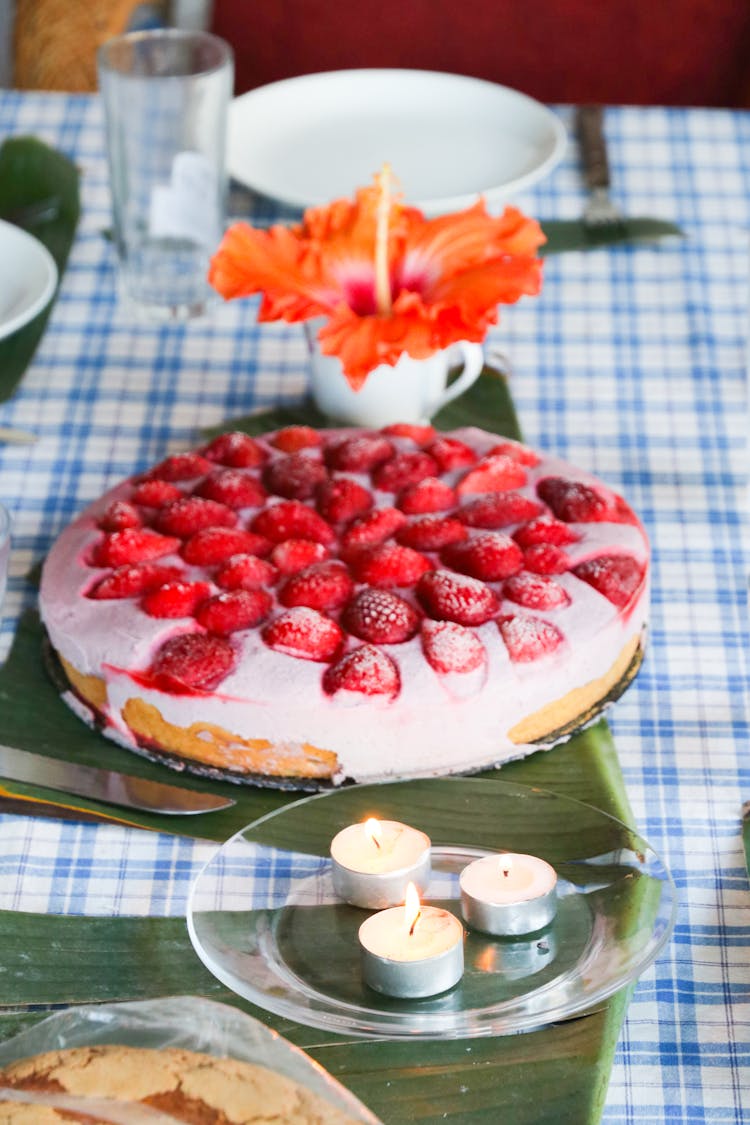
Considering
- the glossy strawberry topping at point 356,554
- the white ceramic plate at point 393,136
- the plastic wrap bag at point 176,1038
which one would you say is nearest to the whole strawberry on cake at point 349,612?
the glossy strawberry topping at point 356,554

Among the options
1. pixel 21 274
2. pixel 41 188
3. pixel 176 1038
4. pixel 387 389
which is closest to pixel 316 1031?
pixel 176 1038

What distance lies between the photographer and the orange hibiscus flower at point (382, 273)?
3.99 feet

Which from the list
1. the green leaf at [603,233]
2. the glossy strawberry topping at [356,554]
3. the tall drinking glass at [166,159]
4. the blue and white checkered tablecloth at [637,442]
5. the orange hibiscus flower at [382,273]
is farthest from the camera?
the green leaf at [603,233]

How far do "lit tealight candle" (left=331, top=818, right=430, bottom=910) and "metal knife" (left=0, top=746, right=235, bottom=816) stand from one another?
147 mm

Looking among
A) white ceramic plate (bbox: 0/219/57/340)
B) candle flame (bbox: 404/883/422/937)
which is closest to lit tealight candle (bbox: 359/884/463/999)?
candle flame (bbox: 404/883/422/937)

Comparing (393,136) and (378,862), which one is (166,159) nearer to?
(393,136)

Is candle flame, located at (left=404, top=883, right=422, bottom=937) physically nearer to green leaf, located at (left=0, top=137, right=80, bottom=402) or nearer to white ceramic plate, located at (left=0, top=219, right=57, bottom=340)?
white ceramic plate, located at (left=0, top=219, right=57, bottom=340)

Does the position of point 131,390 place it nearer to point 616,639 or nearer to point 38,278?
point 38,278

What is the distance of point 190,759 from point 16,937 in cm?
18

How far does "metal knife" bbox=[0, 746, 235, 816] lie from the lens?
0.97 m

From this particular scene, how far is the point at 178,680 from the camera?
98 centimetres

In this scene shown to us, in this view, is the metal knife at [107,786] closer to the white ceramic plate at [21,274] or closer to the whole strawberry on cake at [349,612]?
the whole strawberry on cake at [349,612]

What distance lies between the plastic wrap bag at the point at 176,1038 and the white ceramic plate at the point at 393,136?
1108mm

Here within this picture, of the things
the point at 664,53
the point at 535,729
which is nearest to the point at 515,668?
the point at 535,729
